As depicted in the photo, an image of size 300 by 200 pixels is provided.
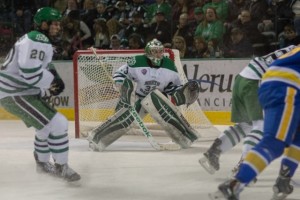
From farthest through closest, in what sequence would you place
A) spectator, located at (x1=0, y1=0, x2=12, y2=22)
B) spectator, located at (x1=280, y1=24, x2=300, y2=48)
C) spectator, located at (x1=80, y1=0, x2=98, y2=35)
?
spectator, located at (x1=0, y1=0, x2=12, y2=22) < spectator, located at (x1=80, y1=0, x2=98, y2=35) < spectator, located at (x1=280, y1=24, x2=300, y2=48)

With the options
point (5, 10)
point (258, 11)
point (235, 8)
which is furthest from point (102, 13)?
point (258, 11)

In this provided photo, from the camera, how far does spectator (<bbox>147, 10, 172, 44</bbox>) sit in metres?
9.41

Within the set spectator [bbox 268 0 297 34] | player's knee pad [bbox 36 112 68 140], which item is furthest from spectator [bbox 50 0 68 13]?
player's knee pad [bbox 36 112 68 140]

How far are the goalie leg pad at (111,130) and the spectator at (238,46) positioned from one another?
2.69 meters

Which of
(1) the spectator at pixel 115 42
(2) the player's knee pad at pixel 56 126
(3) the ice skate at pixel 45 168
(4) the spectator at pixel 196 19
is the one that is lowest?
(1) the spectator at pixel 115 42

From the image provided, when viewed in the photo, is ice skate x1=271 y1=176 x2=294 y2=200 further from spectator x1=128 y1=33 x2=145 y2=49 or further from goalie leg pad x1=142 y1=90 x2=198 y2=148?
spectator x1=128 y1=33 x2=145 y2=49

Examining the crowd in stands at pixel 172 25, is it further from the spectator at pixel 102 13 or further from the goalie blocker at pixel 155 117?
the goalie blocker at pixel 155 117

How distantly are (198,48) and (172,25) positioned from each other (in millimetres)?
638

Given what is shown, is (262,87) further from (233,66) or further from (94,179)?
(233,66)

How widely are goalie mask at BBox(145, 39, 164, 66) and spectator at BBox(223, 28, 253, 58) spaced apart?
2.28 meters

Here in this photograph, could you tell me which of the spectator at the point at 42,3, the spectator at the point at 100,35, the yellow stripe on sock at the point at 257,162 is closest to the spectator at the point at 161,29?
the spectator at the point at 100,35

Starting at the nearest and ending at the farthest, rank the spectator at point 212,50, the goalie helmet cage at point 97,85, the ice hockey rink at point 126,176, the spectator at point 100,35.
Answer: the ice hockey rink at point 126,176
the goalie helmet cage at point 97,85
the spectator at point 212,50
the spectator at point 100,35

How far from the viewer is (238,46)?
28.8 feet

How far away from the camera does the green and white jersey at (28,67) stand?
4.55 metres
